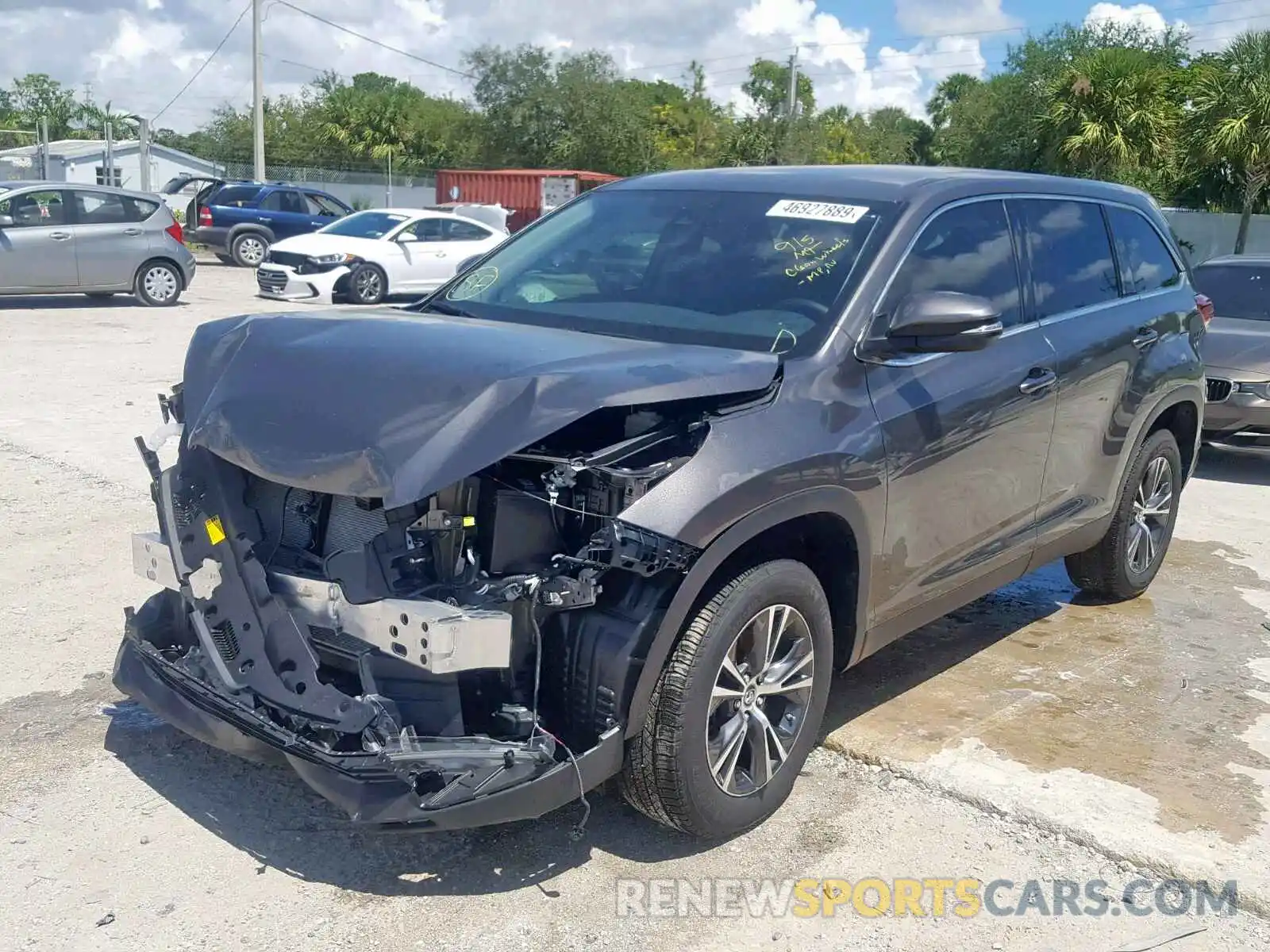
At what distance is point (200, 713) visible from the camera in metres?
3.46

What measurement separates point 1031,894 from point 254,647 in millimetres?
2247

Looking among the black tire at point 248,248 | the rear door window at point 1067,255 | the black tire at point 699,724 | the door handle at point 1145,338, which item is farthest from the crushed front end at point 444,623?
the black tire at point 248,248

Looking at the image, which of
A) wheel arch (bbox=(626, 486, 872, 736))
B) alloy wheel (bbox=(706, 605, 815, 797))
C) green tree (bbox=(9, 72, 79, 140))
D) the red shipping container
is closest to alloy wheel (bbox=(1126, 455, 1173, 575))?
wheel arch (bbox=(626, 486, 872, 736))

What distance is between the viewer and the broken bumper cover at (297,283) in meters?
17.8

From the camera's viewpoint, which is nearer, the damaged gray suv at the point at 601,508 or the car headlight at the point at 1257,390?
the damaged gray suv at the point at 601,508

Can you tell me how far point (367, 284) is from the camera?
18672mm

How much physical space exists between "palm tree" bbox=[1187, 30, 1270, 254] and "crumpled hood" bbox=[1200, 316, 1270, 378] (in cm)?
1402

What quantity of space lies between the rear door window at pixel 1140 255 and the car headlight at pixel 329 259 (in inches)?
559

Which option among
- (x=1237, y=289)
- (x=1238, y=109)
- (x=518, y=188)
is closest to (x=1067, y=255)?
(x=1237, y=289)

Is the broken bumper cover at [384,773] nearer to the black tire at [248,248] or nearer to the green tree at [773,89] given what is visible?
the black tire at [248,248]

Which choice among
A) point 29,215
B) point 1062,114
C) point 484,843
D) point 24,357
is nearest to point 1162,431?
point 484,843

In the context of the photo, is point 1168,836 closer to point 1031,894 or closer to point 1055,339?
point 1031,894

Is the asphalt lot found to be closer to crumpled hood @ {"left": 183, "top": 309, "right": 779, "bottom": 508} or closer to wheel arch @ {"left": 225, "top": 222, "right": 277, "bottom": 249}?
crumpled hood @ {"left": 183, "top": 309, "right": 779, "bottom": 508}

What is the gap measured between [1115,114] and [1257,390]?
63.2 ft
